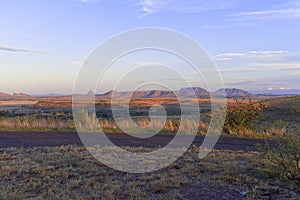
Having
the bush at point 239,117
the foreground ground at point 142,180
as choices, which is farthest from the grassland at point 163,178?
the bush at point 239,117

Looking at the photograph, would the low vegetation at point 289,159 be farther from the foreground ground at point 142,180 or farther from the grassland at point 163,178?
the foreground ground at point 142,180

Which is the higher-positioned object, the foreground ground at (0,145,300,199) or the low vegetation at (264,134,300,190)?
the low vegetation at (264,134,300,190)

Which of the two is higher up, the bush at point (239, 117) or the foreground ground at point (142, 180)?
the bush at point (239, 117)

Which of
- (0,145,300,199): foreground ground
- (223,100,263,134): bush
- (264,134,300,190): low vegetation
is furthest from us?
(223,100,263,134): bush

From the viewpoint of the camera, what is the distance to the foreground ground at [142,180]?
22.3ft

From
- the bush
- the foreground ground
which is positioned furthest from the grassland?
the bush

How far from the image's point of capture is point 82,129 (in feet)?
64.7

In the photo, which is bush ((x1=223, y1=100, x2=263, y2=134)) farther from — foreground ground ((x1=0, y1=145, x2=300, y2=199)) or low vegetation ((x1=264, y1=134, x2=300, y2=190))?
low vegetation ((x1=264, y1=134, x2=300, y2=190))

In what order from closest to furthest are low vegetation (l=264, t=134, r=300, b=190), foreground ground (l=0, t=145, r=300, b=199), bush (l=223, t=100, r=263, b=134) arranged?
foreground ground (l=0, t=145, r=300, b=199), low vegetation (l=264, t=134, r=300, b=190), bush (l=223, t=100, r=263, b=134)

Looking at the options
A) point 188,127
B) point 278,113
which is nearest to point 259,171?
point 188,127

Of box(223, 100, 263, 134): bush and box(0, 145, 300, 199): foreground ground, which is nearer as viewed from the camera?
box(0, 145, 300, 199): foreground ground

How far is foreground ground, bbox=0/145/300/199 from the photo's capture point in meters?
6.80

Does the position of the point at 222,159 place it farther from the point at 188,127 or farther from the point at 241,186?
the point at 188,127

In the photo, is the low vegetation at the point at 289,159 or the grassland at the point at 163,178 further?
the low vegetation at the point at 289,159
